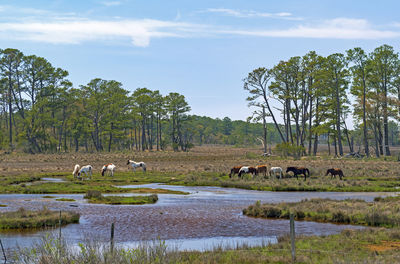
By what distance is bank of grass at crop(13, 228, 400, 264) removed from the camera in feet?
34.6

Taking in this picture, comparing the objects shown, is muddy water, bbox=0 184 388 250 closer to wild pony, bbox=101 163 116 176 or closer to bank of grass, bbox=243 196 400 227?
bank of grass, bbox=243 196 400 227

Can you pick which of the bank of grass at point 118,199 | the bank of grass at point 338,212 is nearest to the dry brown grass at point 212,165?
the bank of grass at point 338,212

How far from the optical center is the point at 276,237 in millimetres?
18422

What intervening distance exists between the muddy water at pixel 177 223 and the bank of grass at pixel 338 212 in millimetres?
1089

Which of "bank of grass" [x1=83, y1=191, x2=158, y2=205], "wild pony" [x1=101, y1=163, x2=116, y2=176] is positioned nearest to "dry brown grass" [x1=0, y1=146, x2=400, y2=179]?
"wild pony" [x1=101, y1=163, x2=116, y2=176]

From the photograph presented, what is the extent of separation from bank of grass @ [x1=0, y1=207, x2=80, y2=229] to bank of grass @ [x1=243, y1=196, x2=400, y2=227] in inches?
392

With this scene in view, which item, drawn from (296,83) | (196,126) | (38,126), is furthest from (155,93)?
(196,126)

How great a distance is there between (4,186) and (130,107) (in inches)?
3084

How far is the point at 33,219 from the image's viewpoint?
820 inches

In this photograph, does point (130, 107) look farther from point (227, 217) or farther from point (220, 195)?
point (227, 217)

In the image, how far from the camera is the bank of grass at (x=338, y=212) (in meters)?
21.3

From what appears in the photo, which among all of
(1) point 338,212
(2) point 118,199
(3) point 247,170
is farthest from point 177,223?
(3) point 247,170

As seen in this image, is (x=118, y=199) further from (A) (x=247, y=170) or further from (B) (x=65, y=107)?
(B) (x=65, y=107)

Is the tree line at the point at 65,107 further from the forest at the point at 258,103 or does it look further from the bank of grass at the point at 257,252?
the bank of grass at the point at 257,252
